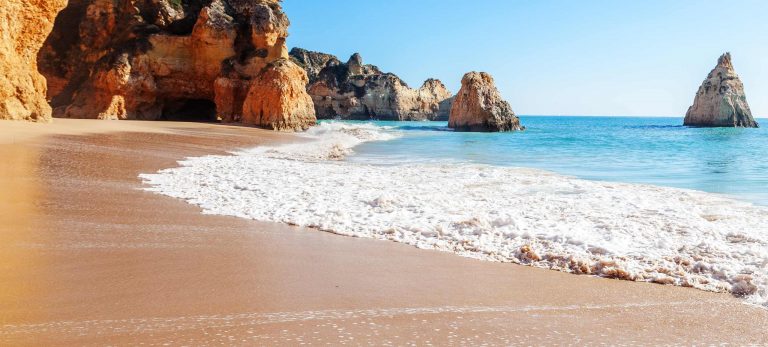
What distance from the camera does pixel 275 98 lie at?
2980cm

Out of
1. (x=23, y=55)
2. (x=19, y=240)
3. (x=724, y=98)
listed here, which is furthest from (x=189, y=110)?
(x=724, y=98)

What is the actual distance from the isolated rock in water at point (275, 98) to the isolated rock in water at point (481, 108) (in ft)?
69.4

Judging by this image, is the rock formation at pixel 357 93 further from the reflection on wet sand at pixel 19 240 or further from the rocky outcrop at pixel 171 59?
the reflection on wet sand at pixel 19 240

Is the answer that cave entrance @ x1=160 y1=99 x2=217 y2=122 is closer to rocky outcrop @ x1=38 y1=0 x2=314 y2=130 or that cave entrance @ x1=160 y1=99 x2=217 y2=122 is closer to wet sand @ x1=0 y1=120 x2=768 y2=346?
rocky outcrop @ x1=38 y1=0 x2=314 y2=130

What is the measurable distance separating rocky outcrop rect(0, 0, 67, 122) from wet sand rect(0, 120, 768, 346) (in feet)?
46.8

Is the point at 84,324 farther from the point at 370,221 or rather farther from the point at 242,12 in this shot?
the point at 242,12

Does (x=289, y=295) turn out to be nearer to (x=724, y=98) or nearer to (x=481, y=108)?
(x=481, y=108)

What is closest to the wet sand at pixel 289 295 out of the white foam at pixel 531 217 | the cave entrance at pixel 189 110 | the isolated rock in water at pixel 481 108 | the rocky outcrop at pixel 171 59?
the white foam at pixel 531 217

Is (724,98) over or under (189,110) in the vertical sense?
over

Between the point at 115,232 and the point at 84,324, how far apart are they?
2.31 metres

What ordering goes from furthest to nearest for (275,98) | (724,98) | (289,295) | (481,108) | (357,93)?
(357,93) < (724,98) < (481,108) < (275,98) < (289,295)

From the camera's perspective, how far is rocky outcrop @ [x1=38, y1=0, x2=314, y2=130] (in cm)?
2959

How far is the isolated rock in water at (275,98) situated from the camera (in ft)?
97.2

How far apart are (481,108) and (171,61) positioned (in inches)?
1063
